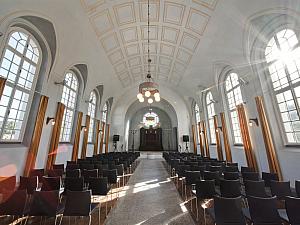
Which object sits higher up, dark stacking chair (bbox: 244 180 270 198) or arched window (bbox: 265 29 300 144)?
arched window (bbox: 265 29 300 144)

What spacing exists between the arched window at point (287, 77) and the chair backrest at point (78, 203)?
6500 mm

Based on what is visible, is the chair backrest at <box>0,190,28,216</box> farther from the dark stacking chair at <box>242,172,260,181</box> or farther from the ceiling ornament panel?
the ceiling ornament panel

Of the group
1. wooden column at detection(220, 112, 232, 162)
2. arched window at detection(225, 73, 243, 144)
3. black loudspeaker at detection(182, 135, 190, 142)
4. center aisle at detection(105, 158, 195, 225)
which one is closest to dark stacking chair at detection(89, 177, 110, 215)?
center aisle at detection(105, 158, 195, 225)

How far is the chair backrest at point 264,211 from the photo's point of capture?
201cm

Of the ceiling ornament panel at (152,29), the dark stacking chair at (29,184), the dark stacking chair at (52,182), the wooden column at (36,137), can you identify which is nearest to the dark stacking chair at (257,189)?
the dark stacking chair at (52,182)

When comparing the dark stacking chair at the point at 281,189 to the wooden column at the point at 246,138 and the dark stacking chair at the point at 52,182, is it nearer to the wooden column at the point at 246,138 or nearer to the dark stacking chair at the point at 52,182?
the wooden column at the point at 246,138

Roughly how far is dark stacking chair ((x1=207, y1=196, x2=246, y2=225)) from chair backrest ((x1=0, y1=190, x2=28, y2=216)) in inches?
126

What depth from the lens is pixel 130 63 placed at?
36.1 feet

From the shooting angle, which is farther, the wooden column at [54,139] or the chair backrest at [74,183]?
the wooden column at [54,139]

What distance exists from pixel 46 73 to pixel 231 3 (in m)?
7.96

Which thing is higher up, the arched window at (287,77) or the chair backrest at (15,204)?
the arched window at (287,77)

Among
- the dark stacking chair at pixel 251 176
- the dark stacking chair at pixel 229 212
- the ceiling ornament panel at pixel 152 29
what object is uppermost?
the ceiling ornament panel at pixel 152 29

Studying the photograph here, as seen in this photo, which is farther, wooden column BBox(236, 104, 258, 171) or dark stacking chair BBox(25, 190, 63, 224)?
wooden column BBox(236, 104, 258, 171)

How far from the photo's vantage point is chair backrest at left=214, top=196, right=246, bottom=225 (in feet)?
6.58
